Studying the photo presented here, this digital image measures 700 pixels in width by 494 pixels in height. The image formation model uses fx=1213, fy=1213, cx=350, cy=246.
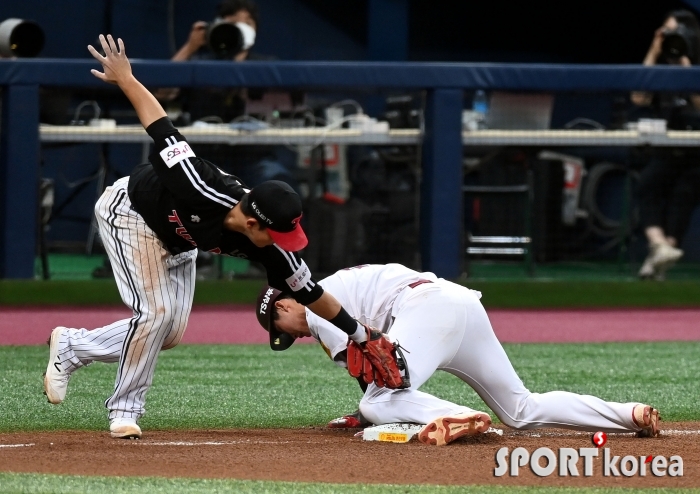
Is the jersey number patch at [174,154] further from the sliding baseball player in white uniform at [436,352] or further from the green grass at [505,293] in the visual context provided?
the green grass at [505,293]

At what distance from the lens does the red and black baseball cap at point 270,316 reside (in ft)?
15.0

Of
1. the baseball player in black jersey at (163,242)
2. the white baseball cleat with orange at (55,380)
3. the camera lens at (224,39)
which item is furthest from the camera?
the camera lens at (224,39)

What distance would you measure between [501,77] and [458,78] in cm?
33

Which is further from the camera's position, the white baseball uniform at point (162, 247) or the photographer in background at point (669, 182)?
the photographer in background at point (669, 182)

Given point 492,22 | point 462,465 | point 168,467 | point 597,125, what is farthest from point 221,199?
point 492,22

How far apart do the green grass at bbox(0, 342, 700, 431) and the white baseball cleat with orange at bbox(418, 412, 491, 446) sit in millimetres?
895

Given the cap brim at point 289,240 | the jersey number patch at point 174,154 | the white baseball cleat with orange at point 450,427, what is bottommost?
the white baseball cleat with orange at point 450,427

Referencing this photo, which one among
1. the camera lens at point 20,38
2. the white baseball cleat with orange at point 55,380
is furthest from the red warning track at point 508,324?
the white baseball cleat with orange at point 55,380

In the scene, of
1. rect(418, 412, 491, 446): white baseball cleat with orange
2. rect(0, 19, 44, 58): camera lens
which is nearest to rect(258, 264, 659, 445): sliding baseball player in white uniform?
rect(418, 412, 491, 446): white baseball cleat with orange

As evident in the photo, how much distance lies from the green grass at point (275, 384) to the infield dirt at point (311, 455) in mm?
399

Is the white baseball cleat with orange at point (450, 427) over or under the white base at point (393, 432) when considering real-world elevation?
over

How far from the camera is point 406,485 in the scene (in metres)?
3.61

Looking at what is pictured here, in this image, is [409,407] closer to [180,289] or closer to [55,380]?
[180,289]

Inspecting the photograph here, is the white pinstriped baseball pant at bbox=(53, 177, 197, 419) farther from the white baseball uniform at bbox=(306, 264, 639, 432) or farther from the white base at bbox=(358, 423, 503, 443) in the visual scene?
the white base at bbox=(358, 423, 503, 443)
